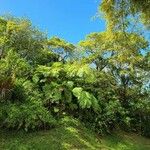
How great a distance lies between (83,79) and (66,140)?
5501 millimetres

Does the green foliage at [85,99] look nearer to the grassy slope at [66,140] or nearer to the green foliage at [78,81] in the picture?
the green foliage at [78,81]

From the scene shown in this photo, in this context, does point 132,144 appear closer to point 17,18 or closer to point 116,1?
point 116,1

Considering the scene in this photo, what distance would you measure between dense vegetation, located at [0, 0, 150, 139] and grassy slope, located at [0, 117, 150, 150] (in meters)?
0.42

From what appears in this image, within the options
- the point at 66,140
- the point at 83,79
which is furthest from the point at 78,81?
the point at 66,140

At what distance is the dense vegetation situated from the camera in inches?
631

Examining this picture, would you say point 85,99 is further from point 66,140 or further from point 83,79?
point 66,140

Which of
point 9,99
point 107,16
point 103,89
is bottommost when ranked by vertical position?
point 9,99

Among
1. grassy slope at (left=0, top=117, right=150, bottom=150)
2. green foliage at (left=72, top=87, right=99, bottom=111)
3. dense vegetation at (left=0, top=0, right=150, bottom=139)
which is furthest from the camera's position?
green foliage at (left=72, top=87, right=99, bottom=111)

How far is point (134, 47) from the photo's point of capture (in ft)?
77.8

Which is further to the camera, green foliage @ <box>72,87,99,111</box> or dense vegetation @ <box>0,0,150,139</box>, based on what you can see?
green foliage @ <box>72,87,99,111</box>

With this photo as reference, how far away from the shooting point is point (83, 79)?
821 inches

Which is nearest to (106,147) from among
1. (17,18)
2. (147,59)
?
(147,59)

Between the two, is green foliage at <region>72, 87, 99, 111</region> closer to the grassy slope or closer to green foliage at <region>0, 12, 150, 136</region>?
green foliage at <region>0, 12, 150, 136</region>

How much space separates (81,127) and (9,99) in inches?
144
